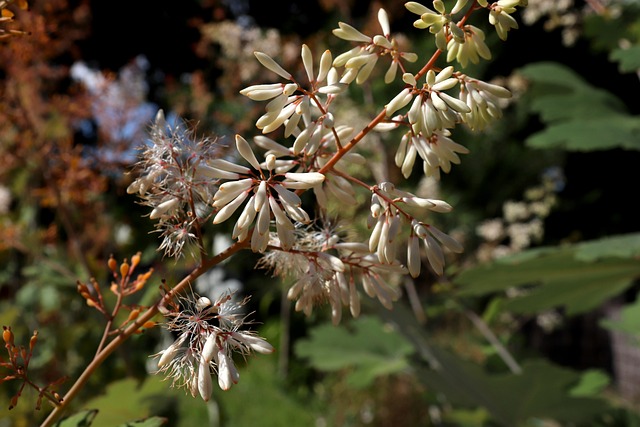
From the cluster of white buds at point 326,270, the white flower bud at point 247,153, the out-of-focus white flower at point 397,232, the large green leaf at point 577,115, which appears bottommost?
the large green leaf at point 577,115

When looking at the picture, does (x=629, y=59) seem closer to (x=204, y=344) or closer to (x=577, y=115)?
(x=577, y=115)

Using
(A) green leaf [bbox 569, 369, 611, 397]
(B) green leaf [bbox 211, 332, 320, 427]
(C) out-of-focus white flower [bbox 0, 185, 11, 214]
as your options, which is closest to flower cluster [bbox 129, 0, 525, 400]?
(A) green leaf [bbox 569, 369, 611, 397]

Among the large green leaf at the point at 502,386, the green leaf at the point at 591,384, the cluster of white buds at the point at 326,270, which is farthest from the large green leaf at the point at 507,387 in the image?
the cluster of white buds at the point at 326,270

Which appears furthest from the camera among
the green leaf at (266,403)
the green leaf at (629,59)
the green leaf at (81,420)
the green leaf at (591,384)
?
the green leaf at (266,403)

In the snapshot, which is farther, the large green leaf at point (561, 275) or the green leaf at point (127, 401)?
the large green leaf at point (561, 275)

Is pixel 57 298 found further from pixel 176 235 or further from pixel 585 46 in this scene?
pixel 585 46

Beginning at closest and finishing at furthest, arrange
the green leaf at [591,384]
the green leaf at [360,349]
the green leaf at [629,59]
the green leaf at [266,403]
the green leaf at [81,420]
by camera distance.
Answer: the green leaf at [81,420]
the green leaf at [629,59]
the green leaf at [591,384]
the green leaf at [360,349]
the green leaf at [266,403]

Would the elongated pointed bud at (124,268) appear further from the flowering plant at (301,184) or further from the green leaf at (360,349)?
the green leaf at (360,349)

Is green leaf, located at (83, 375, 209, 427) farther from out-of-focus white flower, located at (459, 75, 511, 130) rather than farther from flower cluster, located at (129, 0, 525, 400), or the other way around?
out-of-focus white flower, located at (459, 75, 511, 130)
